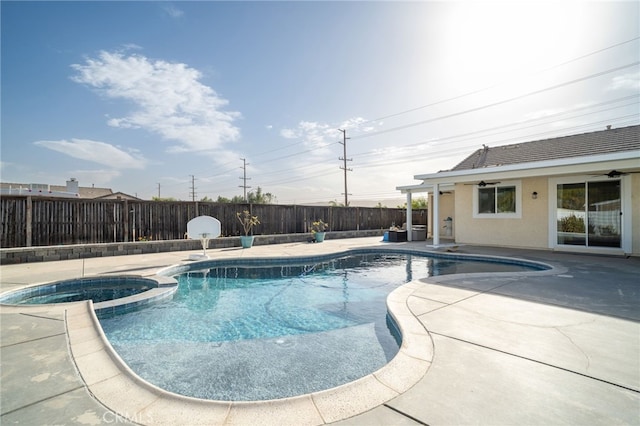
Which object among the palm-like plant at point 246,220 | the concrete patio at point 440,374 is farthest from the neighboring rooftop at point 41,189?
the concrete patio at point 440,374

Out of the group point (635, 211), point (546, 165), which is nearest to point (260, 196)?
Answer: point (546, 165)

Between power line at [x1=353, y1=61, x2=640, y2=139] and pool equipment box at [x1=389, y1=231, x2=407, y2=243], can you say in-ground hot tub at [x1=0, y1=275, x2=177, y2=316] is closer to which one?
pool equipment box at [x1=389, y1=231, x2=407, y2=243]

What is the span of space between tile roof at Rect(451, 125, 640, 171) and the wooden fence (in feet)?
30.9

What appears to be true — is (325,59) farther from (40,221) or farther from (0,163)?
(0,163)

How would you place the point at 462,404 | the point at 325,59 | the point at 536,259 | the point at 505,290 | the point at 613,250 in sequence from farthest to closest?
the point at 325,59, the point at 613,250, the point at 536,259, the point at 505,290, the point at 462,404

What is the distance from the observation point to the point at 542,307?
4.00 metres

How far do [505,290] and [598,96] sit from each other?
663 inches

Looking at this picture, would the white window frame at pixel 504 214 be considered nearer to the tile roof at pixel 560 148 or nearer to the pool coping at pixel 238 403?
the tile roof at pixel 560 148

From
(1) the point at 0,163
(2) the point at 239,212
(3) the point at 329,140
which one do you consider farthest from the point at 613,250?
(3) the point at 329,140

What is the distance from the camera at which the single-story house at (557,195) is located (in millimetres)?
8516

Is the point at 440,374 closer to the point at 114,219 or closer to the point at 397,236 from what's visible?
the point at 114,219

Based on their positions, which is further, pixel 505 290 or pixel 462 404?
pixel 505 290

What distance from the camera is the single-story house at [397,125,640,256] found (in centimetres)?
852

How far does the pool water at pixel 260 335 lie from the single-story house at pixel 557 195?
5792 mm
